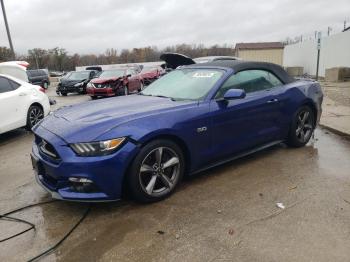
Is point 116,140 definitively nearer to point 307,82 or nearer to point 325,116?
point 307,82

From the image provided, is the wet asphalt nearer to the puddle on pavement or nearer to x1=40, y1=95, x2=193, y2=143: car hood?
the puddle on pavement

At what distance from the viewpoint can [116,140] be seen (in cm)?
362

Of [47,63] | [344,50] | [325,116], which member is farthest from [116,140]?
[47,63]

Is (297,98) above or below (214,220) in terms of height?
above

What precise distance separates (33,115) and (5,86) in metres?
0.96

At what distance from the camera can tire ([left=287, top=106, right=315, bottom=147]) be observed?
5.75 meters

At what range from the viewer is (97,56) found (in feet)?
278

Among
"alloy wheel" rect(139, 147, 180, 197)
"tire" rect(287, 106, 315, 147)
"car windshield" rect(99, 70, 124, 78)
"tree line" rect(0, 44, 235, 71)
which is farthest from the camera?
"tree line" rect(0, 44, 235, 71)

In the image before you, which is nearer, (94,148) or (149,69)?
(94,148)

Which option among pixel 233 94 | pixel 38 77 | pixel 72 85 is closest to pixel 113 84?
pixel 72 85

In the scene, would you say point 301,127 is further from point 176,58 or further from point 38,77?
point 38,77

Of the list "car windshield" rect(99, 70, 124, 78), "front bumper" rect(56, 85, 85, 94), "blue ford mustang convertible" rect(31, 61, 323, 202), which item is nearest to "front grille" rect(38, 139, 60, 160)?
"blue ford mustang convertible" rect(31, 61, 323, 202)

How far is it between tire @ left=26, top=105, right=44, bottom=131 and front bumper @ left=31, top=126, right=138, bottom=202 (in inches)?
196

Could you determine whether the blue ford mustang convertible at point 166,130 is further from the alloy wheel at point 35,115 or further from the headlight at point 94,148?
the alloy wheel at point 35,115
